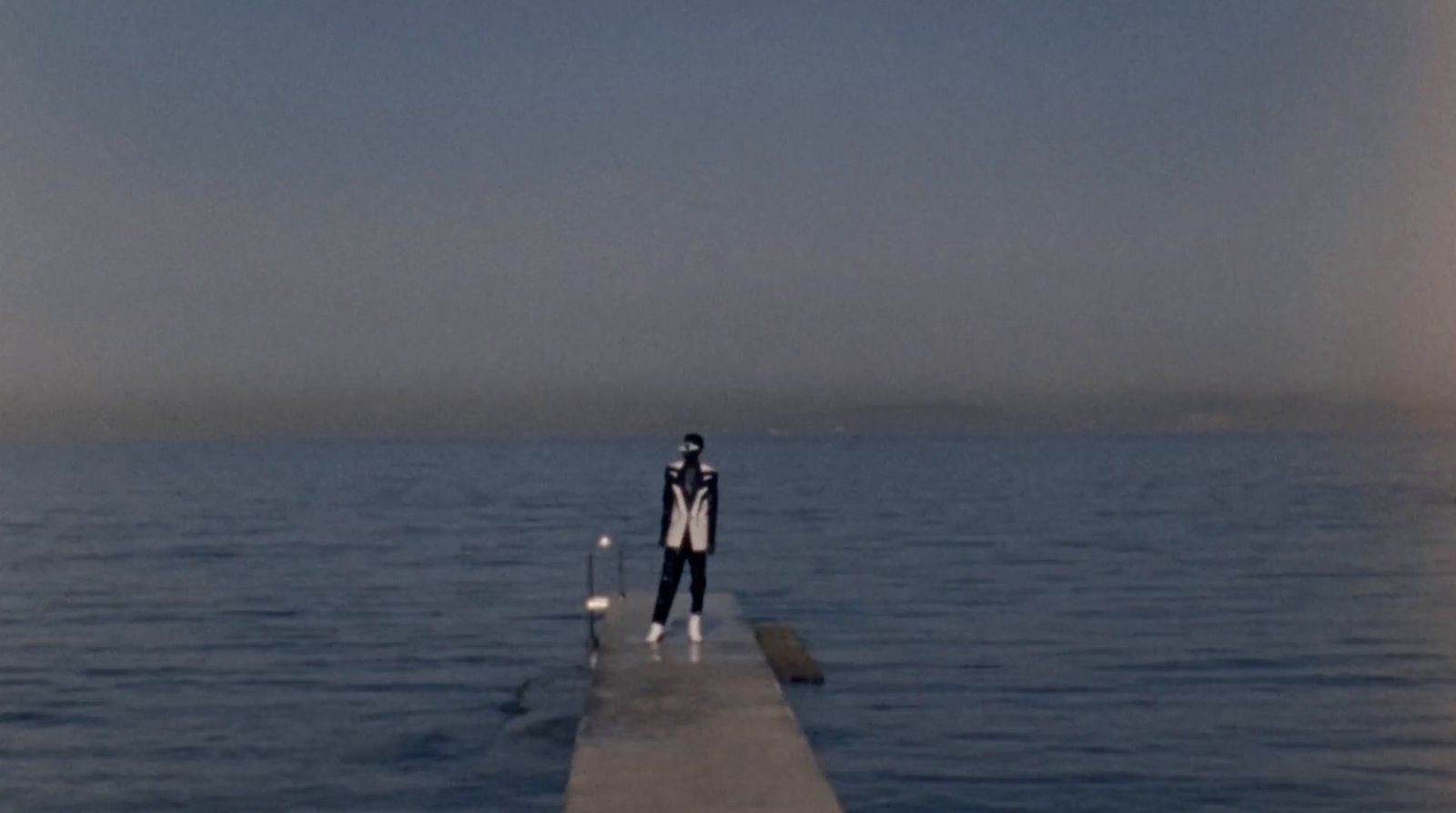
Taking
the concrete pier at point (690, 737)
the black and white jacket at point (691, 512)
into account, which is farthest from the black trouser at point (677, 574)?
the concrete pier at point (690, 737)

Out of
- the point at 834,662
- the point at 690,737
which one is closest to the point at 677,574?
the point at 690,737

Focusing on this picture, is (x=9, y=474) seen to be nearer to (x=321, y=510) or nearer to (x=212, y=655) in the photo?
(x=321, y=510)

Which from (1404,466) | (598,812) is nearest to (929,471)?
(1404,466)

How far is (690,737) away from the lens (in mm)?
13883

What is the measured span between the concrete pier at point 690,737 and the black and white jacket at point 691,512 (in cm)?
156

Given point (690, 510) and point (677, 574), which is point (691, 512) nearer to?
point (690, 510)

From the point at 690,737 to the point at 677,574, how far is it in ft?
13.6

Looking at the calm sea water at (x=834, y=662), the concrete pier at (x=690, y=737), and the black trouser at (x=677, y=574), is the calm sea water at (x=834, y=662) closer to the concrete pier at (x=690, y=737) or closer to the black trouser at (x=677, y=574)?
the concrete pier at (x=690, y=737)

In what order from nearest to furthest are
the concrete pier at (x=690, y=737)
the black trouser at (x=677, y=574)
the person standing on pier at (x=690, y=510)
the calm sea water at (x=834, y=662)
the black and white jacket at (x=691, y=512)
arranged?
the concrete pier at (x=690, y=737)
the person standing on pier at (x=690, y=510)
the black and white jacket at (x=691, y=512)
the black trouser at (x=677, y=574)
the calm sea water at (x=834, y=662)

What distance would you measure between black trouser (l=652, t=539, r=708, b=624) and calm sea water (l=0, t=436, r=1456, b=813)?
269 cm

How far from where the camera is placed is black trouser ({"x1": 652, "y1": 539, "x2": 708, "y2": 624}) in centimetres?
1742

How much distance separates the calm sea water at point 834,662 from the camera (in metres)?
18.9

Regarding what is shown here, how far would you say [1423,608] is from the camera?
122 ft

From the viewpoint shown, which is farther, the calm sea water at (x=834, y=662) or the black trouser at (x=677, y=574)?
the calm sea water at (x=834, y=662)
